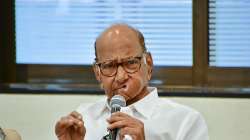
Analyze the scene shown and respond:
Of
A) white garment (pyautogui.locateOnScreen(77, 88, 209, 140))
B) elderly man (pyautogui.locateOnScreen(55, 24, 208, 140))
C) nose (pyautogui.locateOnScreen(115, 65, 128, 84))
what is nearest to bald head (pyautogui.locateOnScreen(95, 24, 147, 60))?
elderly man (pyautogui.locateOnScreen(55, 24, 208, 140))

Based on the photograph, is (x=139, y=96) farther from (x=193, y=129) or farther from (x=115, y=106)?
(x=115, y=106)

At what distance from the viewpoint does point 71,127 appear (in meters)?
1.99

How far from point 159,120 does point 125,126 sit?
1.58ft

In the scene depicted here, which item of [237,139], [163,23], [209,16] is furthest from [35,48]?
[237,139]

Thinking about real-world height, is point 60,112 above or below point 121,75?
below

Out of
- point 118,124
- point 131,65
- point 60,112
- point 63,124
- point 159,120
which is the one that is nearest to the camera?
point 118,124

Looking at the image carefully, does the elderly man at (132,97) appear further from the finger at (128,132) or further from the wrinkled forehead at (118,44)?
the finger at (128,132)

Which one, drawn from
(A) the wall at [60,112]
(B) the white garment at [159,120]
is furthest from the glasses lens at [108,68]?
(A) the wall at [60,112]

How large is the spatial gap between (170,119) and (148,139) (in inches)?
5.2

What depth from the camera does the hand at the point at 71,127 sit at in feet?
6.40

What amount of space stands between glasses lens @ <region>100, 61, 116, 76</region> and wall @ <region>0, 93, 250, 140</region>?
40.3 inches

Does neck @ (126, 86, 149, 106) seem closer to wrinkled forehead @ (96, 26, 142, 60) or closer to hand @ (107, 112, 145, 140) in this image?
wrinkled forehead @ (96, 26, 142, 60)

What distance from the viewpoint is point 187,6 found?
3148 millimetres

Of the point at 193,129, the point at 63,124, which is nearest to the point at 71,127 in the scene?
the point at 63,124
